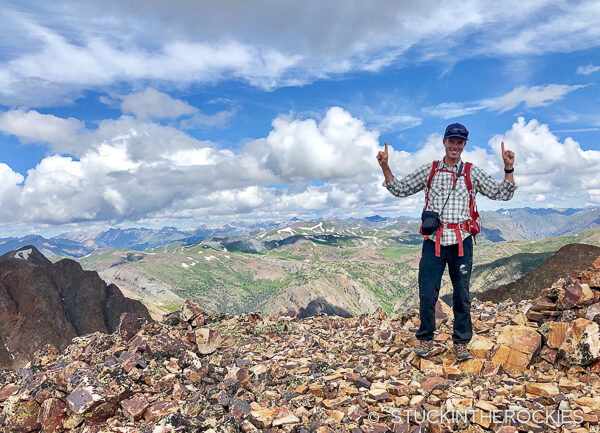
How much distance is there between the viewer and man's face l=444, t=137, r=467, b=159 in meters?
8.70

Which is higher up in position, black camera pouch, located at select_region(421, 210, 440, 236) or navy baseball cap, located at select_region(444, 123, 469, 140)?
navy baseball cap, located at select_region(444, 123, 469, 140)

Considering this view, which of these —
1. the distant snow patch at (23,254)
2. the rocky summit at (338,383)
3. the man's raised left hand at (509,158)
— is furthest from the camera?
the distant snow patch at (23,254)

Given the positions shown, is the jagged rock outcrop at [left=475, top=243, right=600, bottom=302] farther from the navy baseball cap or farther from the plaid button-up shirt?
the navy baseball cap

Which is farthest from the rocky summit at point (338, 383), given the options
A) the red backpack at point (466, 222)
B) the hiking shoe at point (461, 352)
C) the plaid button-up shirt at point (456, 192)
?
the plaid button-up shirt at point (456, 192)

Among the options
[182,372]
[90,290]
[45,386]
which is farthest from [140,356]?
[90,290]

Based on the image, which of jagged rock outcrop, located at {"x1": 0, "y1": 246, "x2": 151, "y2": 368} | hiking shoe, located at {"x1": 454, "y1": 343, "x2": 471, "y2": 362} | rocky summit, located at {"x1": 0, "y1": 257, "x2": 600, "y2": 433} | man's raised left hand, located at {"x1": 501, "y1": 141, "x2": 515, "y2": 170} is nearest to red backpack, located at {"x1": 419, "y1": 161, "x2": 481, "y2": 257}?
man's raised left hand, located at {"x1": 501, "y1": 141, "x2": 515, "y2": 170}

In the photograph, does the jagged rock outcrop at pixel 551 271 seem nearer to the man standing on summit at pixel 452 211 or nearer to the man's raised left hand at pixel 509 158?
the man standing on summit at pixel 452 211

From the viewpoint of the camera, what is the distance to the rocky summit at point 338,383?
644cm

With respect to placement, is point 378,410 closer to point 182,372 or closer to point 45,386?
point 182,372

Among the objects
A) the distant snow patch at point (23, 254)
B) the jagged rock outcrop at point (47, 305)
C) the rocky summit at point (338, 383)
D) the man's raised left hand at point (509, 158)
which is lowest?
the jagged rock outcrop at point (47, 305)

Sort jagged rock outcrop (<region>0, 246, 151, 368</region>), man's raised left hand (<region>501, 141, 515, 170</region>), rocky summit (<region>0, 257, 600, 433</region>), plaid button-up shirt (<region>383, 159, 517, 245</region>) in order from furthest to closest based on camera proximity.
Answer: jagged rock outcrop (<region>0, 246, 151, 368</region>), plaid button-up shirt (<region>383, 159, 517, 245</region>), man's raised left hand (<region>501, 141, 515, 170</region>), rocky summit (<region>0, 257, 600, 433</region>)

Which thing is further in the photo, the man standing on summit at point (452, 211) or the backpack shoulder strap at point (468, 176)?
the backpack shoulder strap at point (468, 176)

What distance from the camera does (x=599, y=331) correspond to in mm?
8375

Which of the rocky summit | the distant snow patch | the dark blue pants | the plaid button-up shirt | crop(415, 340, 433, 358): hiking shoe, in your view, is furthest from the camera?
the distant snow patch
